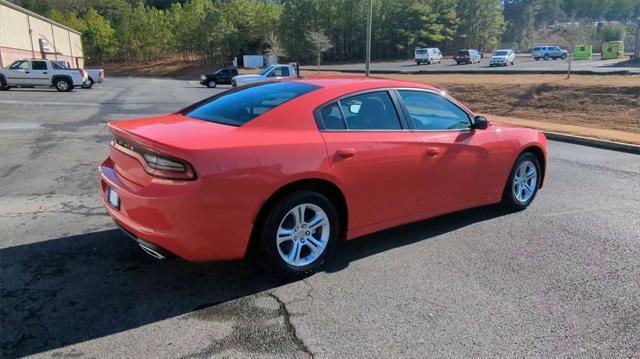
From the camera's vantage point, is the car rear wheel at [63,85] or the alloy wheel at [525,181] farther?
the car rear wheel at [63,85]

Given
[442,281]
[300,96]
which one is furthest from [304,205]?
[442,281]

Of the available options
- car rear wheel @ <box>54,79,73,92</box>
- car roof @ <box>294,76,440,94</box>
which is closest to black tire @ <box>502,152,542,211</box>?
car roof @ <box>294,76,440,94</box>

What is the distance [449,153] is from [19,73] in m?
28.7

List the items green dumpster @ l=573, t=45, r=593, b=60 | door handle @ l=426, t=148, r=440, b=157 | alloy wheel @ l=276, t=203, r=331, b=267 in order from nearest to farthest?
alloy wheel @ l=276, t=203, r=331, b=267 < door handle @ l=426, t=148, r=440, b=157 < green dumpster @ l=573, t=45, r=593, b=60

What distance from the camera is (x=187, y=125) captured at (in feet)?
12.6

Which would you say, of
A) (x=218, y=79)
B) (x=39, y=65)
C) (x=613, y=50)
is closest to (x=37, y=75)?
(x=39, y=65)

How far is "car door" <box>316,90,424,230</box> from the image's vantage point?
389 cm

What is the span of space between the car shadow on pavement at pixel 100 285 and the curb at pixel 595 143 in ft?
28.1

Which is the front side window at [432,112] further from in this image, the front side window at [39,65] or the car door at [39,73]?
the front side window at [39,65]

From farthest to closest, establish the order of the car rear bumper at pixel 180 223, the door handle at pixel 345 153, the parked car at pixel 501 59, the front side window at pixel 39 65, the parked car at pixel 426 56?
1. the parked car at pixel 426 56
2. the parked car at pixel 501 59
3. the front side window at pixel 39 65
4. the door handle at pixel 345 153
5. the car rear bumper at pixel 180 223

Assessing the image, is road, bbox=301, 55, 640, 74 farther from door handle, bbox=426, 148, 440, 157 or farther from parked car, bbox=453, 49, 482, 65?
door handle, bbox=426, 148, 440, 157

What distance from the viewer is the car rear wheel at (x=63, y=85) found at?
2700 centimetres

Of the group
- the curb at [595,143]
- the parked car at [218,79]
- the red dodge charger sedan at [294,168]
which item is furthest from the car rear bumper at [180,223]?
the parked car at [218,79]

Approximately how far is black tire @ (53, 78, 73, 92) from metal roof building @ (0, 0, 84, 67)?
15.6 m
